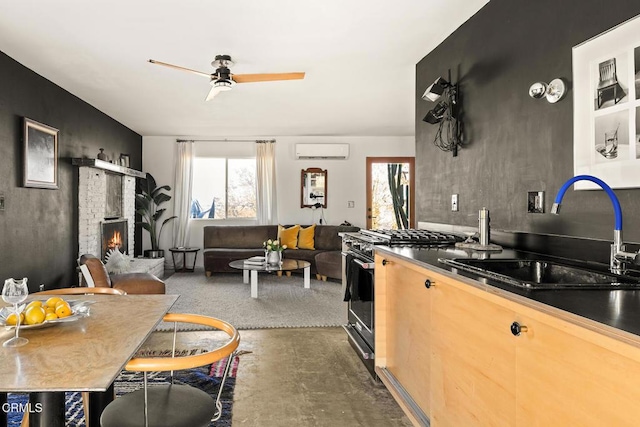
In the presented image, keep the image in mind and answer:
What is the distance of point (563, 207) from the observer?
208 centimetres

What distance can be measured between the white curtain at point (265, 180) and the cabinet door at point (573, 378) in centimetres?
696

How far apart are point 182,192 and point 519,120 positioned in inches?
261

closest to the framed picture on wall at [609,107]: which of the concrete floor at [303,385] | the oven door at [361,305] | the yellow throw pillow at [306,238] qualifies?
the oven door at [361,305]

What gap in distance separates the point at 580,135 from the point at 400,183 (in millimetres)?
6415

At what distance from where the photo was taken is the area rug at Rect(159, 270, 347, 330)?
14.3 feet

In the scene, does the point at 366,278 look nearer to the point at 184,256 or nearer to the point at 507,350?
the point at 507,350

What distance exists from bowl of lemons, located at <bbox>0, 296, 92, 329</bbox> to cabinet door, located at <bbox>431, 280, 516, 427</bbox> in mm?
1427

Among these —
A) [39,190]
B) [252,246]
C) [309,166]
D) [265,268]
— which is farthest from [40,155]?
[309,166]

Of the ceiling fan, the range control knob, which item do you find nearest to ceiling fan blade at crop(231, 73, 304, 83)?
the ceiling fan

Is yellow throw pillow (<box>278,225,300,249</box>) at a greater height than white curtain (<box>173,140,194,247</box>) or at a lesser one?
lesser

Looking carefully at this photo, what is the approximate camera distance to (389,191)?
835cm

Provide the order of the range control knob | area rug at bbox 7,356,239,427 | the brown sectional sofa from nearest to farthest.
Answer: the range control knob, area rug at bbox 7,356,239,427, the brown sectional sofa

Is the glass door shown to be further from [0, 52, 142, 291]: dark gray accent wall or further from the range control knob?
the range control knob

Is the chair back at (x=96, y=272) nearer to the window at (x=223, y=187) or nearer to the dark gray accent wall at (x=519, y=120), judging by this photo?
the dark gray accent wall at (x=519, y=120)
